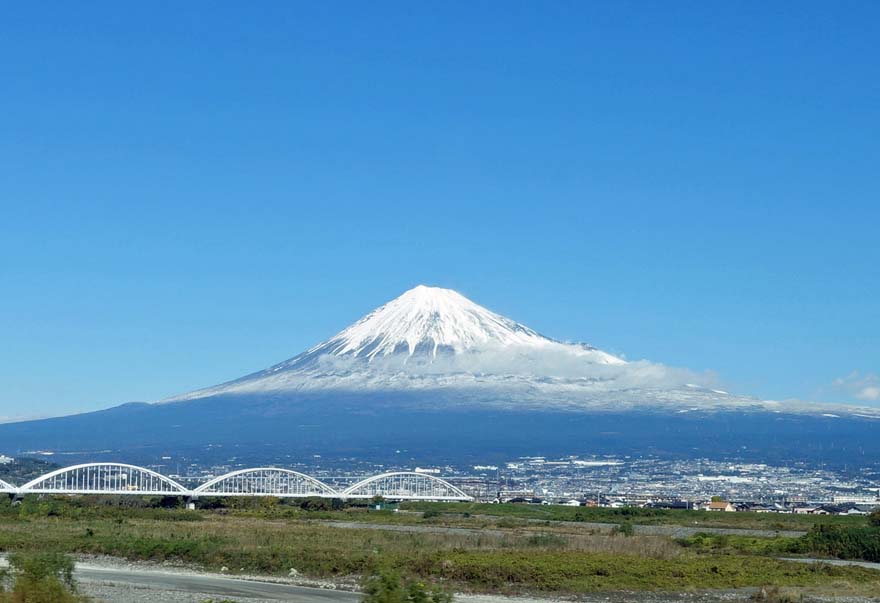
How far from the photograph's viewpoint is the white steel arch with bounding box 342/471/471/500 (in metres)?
96.8

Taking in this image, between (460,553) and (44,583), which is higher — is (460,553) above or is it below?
below

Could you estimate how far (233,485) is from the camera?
95688 mm

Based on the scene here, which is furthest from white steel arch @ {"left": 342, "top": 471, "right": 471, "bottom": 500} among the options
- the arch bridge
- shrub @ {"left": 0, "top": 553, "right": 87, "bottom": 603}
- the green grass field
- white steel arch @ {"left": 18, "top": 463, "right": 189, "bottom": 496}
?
shrub @ {"left": 0, "top": 553, "right": 87, "bottom": 603}

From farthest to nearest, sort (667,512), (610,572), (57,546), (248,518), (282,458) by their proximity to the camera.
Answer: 1. (282,458)
2. (667,512)
3. (248,518)
4. (57,546)
5. (610,572)

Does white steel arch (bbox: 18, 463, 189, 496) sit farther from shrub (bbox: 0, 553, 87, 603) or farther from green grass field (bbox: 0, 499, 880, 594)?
shrub (bbox: 0, 553, 87, 603)

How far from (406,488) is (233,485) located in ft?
43.3

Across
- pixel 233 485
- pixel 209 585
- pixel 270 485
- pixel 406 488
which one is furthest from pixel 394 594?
pixel 406 488

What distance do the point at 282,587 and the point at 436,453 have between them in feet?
511

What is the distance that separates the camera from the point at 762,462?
18700 cm

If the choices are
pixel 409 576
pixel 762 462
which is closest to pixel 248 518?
pixel 409 576

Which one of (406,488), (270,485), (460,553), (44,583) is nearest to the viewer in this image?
(44,583)

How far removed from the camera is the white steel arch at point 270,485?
90062 millimetres

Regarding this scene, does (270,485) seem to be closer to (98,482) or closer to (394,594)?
(98,482)

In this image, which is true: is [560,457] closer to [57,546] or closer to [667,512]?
[667,512]
